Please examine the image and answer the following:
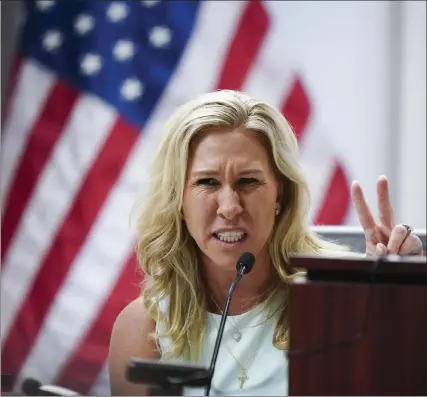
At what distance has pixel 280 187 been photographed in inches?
76.2

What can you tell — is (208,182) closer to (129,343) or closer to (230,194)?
(230,194)

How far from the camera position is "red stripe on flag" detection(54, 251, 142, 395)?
3.27 metres

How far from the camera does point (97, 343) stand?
129 inches

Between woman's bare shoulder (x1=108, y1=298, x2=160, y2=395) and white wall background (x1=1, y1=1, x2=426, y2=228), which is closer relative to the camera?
woman's bare shoulder (x1=108, y1=298, x2=160, y2=395)

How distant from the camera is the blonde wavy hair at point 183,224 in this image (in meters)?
1.89

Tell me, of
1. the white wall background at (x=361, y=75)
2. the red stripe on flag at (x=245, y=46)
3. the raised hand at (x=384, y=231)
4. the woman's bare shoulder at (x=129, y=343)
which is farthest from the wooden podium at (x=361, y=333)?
the red stripe on flag at (x=245, y=46)

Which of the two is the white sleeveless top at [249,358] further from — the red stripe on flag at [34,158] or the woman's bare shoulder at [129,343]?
the red stripe on flag at [34,158]

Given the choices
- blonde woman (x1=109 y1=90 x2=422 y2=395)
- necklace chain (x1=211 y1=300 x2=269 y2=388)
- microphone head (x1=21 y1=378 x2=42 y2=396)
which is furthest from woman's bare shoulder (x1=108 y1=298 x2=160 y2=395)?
microphone head (x1=21 y1=378 x2=42 y2=396)

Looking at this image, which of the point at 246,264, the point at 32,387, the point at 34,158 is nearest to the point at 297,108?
the point at 34,158

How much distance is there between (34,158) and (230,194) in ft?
5.52

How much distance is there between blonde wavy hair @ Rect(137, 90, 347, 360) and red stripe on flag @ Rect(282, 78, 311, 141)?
4.21 ft

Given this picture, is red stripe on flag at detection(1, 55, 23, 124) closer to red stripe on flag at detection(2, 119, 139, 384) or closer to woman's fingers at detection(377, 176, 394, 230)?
red stripe on flag at detection(2, 119, 139, 384)

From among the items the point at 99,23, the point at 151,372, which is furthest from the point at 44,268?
the point at 151,372

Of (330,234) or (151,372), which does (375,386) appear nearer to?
(151,372)
